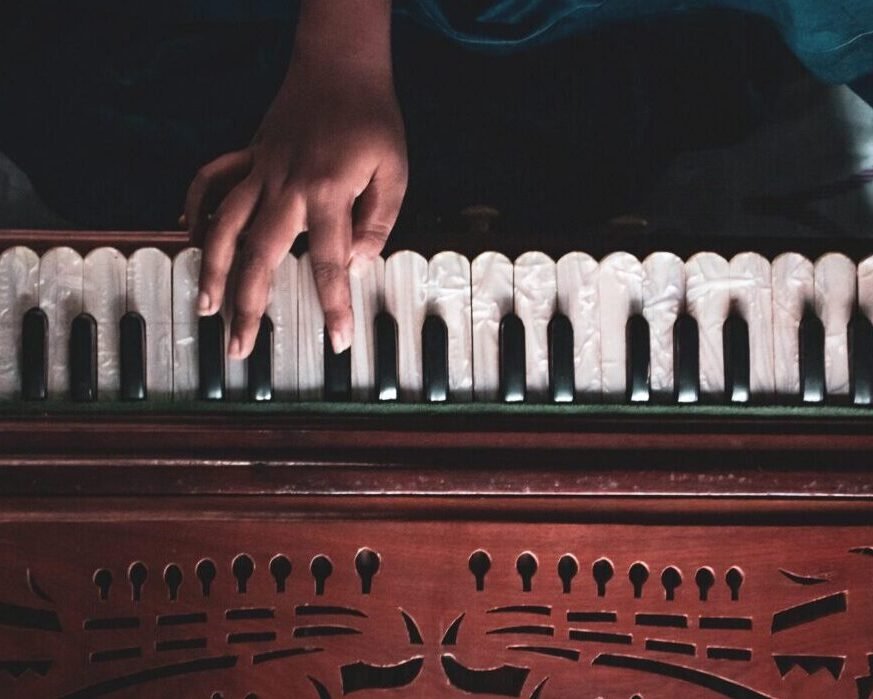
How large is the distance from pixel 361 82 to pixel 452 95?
0.21 meters

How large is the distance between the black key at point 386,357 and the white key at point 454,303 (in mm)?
34

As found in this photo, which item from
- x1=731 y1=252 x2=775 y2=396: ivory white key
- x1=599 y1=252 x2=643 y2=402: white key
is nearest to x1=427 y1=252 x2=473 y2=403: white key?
x1=599 y1=252 x2=643 y2=402: white key

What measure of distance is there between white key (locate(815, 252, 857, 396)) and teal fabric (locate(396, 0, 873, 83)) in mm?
213

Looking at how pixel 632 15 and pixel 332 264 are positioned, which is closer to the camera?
pixel 332 264

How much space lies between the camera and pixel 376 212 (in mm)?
759

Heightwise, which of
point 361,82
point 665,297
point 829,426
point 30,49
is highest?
point 30,49

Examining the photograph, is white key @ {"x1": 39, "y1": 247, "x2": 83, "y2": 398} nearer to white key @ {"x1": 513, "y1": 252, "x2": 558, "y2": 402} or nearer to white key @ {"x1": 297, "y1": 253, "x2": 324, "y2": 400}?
white key @ {"x1": 297, "y1": 253, "x2": 324, "y2": 400}

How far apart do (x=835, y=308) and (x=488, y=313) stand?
279 mm

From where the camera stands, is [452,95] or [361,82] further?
[452,95]

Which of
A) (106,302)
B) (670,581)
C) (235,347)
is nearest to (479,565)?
(670,581)

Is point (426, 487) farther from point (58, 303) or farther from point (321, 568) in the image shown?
point (58, 303)

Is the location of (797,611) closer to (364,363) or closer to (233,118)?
(364,363)

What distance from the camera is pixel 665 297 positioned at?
2.57 feet

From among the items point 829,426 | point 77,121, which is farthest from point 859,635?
point 77,121
